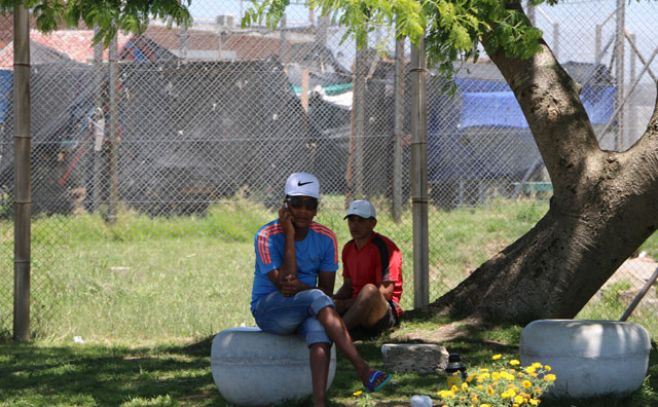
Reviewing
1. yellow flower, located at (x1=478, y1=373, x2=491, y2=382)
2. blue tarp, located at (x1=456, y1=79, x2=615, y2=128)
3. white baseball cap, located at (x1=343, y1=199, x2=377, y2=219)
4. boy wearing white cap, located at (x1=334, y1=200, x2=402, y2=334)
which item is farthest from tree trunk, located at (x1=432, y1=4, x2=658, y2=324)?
yellow flower, located at (x1=478, y1=373, x2=491, y2=382)

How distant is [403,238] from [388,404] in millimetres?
5039

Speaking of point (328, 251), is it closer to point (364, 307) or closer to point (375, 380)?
point (375, 380)

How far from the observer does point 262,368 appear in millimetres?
5707

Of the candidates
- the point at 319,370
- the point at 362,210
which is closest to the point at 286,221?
the point at 319,370

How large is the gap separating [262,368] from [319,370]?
0.41m

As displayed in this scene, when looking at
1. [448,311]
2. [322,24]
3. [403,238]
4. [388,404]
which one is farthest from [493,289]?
[322,24]

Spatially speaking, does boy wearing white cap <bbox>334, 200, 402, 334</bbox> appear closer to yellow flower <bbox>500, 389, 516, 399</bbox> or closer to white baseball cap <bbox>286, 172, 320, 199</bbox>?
white baseball cap <bbox>286, 172, 320, 199</bbox>

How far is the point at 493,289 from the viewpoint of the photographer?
7969 millimetres

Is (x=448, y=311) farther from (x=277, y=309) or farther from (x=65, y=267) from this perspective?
(x=65, y=267)

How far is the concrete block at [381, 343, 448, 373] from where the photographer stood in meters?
6.71

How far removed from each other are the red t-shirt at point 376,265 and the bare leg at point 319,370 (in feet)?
8.21

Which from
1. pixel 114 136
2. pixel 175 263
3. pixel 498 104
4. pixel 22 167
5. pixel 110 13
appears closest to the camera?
pixel 110 13

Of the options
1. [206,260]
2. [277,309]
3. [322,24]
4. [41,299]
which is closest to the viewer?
[277,309]

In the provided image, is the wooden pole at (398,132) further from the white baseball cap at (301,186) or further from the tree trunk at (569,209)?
the white baseball cap at (301,186)
